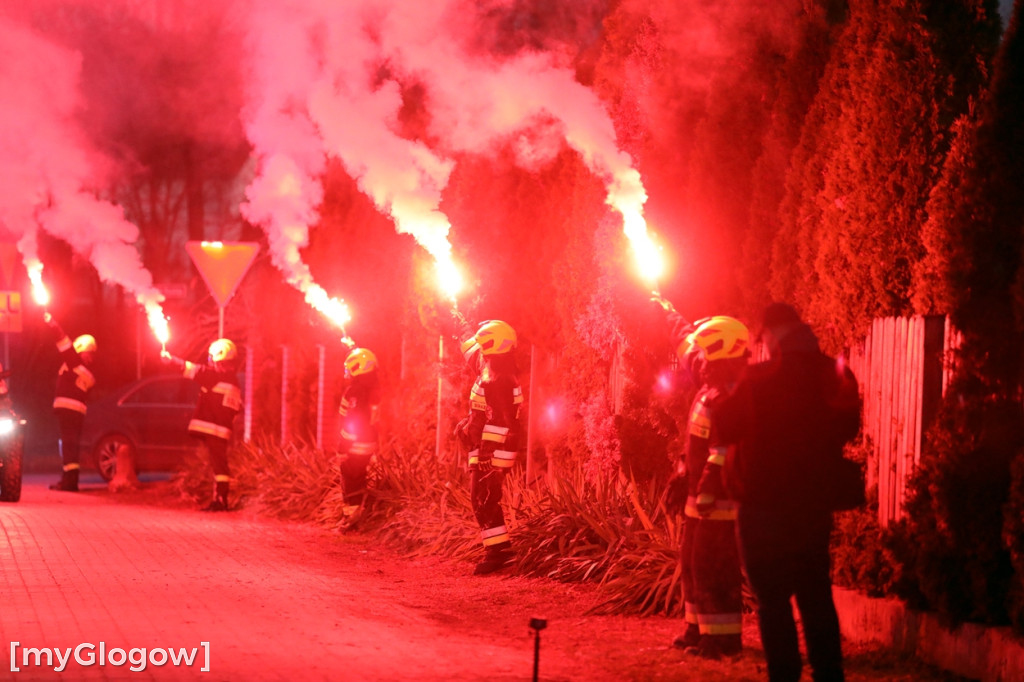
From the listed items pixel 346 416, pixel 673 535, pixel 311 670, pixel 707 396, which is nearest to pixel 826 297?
pixel 707 396

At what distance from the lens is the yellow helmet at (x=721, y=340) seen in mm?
8188

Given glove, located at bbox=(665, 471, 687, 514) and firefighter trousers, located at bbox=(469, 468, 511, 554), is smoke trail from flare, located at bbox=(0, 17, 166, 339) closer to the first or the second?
firefighter trousers, located at bbox=(469, 468, 511, 554)

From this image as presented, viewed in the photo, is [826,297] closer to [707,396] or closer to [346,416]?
[707,396]

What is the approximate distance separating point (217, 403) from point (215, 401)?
0.11ft

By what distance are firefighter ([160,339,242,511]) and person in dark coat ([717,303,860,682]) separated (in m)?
10.7

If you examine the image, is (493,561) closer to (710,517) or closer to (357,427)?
(357,427)

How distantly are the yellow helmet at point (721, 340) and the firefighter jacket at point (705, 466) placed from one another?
227mm

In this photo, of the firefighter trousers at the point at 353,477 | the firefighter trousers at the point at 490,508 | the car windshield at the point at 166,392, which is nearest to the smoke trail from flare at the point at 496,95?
the firefighter trousers at the point at 490,508

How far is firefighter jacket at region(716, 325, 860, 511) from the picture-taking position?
6574 millimetres

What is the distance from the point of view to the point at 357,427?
14430mm

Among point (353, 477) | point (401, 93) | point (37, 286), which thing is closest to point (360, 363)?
point (353, 477)

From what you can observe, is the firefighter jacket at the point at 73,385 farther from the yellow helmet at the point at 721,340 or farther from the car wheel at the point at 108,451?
the yellow helmet at the point at 721,340

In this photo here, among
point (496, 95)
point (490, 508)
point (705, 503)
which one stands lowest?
point (490, 508)

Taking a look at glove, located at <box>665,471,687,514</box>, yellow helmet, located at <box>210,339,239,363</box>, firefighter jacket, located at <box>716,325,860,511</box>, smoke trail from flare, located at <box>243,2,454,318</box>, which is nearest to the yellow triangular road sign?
yellow helmet, located at <box>210,339,239,363</box>
